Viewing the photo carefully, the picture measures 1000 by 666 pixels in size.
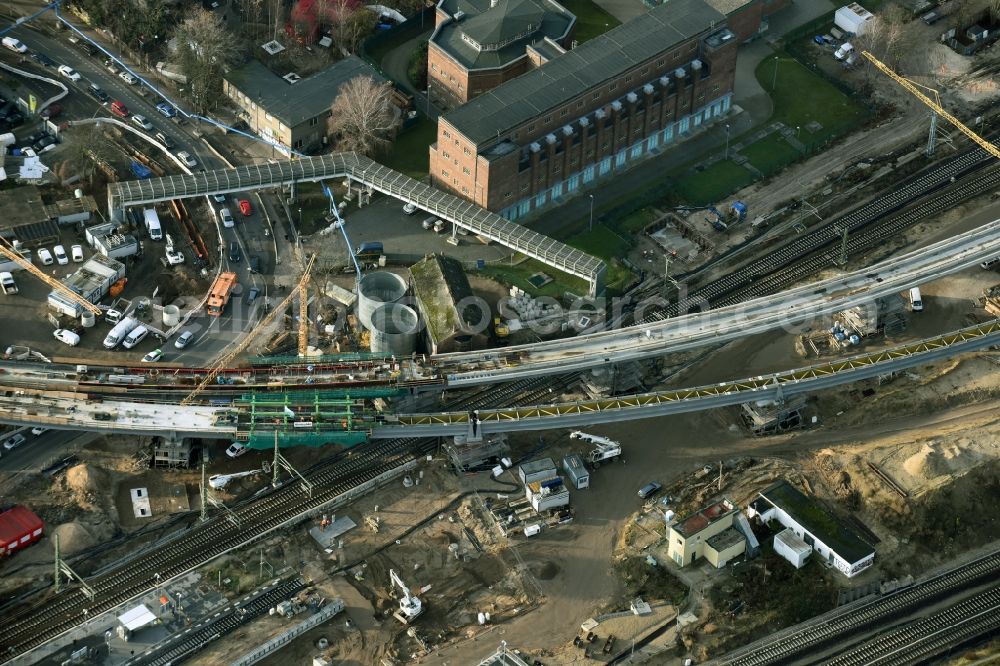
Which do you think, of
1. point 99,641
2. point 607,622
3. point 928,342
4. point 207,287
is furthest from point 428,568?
point 928,342

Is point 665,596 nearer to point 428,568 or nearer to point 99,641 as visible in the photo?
point 428,568

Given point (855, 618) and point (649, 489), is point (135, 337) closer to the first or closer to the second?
point (649, 489)

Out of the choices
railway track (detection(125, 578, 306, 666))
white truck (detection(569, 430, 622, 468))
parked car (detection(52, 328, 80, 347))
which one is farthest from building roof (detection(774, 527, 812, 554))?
parked car (detection(52, 328, 80, 347))

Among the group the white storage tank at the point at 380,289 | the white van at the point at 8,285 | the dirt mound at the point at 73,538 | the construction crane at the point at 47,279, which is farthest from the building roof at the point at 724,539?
the white van at the point at 8,285

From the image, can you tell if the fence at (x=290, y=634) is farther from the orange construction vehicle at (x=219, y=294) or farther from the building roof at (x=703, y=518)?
the orange construction vehicle at (x=219, y=294)

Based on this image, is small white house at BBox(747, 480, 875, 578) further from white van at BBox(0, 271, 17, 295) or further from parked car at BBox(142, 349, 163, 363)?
white van at BBox(0, 271, 17, 295)
